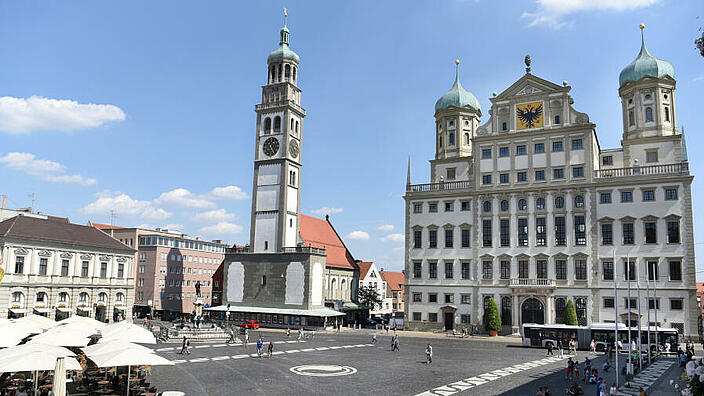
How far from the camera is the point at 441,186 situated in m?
71.1

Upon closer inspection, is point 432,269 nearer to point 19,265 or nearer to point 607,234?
point 607,234

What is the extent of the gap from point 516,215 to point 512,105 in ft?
45.5

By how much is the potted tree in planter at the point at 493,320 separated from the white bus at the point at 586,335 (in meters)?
9.77

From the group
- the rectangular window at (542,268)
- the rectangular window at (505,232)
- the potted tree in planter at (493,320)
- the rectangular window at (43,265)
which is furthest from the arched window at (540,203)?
the rectangular window at (43,265)

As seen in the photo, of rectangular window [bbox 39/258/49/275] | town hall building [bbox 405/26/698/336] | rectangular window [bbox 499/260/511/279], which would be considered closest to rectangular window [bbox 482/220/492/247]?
town hall building [bbox 405/26/698/336]

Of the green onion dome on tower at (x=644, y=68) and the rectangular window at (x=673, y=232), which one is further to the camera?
the green onion dome on tower at (x=644, y=68)

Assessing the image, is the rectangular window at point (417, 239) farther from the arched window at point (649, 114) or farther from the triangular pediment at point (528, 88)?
the arched window at point (649, 114)

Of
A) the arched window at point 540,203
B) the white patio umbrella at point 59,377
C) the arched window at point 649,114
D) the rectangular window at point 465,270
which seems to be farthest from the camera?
the rectangular window at point 465,270

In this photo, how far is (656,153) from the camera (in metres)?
62.8

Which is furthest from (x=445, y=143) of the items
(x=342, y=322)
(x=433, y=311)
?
(x=342, y=322)

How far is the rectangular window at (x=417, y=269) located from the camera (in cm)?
6988

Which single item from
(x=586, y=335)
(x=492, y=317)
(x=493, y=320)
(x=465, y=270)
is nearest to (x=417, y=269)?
(x=465, y=270)

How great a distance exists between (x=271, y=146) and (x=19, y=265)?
34.4m

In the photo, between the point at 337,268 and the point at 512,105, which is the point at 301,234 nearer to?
the point at 337,268
